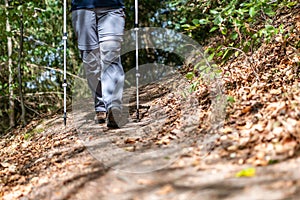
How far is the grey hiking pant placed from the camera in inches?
172

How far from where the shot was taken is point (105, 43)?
4387 millimetres

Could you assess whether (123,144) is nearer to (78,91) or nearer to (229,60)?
(229,60)

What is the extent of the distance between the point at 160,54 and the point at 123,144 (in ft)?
32.5

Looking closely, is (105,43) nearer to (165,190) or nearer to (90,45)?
(90,45)

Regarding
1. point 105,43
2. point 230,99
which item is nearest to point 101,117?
point 105,43

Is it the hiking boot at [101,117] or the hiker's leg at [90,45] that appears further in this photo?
the hiking boot at [101,117]

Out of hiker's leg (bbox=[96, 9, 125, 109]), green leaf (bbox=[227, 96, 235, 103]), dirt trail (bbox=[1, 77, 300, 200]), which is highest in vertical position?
hiker's leg (bbox=[96, 9, 125, 109])

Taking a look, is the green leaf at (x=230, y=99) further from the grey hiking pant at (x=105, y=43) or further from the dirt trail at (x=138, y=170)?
the grey hiking pant at (x=105, y=43)

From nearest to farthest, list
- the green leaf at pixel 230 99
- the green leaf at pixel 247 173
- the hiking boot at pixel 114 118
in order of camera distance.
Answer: the green leaf at pixel 247 173
the green leaf at pixel 230 99
the hiking boot at pixel 114 118

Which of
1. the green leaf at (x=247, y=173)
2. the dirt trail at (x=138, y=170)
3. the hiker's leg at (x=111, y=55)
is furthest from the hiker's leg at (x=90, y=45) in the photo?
the green leaf at (x=247, y=173)

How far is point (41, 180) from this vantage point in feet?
11.3

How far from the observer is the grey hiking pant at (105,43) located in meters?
4.37

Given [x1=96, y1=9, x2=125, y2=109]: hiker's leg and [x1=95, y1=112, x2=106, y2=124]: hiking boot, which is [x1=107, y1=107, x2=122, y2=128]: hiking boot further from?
[x1=95, y1=112, x2=106, y2=124]: hiking boot

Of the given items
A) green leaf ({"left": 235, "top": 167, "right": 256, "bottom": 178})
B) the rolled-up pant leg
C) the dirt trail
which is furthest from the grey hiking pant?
green leaf ({"left": 235, "top": 167, "right": 256, "bottom": 178})
